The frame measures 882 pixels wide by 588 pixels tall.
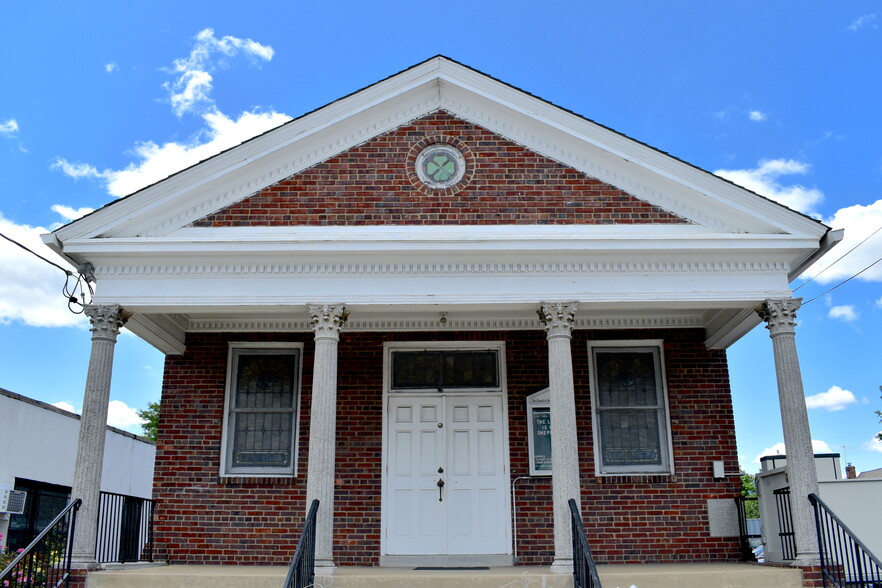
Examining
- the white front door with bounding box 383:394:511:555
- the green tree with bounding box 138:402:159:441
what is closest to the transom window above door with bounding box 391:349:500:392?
the white front door with bounding box 383:394:511:555

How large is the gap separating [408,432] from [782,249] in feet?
16.7

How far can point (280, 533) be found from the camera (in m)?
10.5

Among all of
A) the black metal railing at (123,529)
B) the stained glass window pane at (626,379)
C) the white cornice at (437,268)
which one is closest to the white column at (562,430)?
the white cornice at (437,268)

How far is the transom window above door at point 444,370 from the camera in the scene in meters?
11.1

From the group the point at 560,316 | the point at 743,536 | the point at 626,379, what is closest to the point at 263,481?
the point at 560,316

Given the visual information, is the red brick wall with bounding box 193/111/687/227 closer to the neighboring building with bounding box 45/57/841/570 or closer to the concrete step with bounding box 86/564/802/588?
the neighboring building with bounding box 45/57/841/570

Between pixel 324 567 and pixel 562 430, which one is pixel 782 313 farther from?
pixel 324 567

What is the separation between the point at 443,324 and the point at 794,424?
4426 mm

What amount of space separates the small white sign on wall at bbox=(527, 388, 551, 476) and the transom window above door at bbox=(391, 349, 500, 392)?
564 millimetres

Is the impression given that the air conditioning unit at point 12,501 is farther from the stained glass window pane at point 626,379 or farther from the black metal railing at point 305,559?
the stained glass window pane at point 626,379

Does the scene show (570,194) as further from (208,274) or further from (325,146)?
(208,274)

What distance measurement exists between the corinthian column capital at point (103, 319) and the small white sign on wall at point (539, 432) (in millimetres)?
5158

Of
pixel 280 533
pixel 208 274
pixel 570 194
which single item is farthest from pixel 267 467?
pixel 570 194

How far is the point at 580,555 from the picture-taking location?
307 inches
